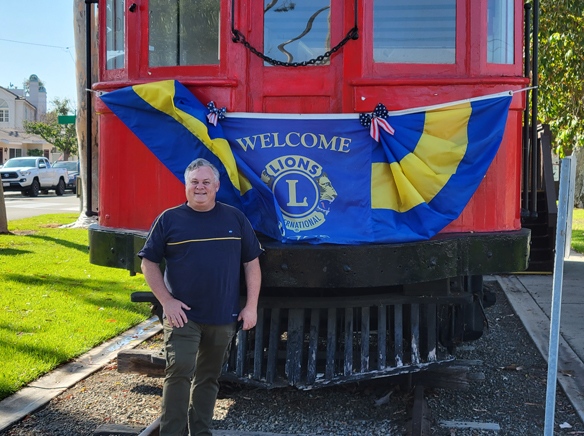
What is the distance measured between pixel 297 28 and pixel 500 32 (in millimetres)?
1261

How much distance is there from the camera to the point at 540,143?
11.1 meters

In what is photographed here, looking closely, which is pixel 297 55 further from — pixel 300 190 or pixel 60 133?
pixel 60 133

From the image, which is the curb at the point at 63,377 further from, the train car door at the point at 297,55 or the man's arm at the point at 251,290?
the train car door at the point at 297,55

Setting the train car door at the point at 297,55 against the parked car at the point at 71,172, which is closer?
the train car door at the point at 297,55

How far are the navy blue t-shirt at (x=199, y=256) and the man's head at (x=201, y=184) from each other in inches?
3.4

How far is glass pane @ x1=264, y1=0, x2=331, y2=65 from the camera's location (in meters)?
4.41

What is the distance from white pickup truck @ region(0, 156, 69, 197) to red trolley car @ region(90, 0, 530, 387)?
27.1 m

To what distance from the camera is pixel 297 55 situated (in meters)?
4.46

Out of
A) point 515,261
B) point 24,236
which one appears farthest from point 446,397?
point 24,236

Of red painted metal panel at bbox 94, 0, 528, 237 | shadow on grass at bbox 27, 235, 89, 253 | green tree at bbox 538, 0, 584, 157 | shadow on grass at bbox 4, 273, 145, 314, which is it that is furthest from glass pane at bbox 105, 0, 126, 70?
green tree at bbox 538, 0, 584, 157

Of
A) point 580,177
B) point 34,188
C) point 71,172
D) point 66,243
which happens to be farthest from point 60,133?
point 66,243

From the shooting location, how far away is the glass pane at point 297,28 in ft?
14.5

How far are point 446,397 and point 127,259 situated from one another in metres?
2.29

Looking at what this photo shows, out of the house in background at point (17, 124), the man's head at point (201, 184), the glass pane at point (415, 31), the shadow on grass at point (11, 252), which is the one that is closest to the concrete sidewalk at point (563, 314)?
the glass pane at point (415, 31)
